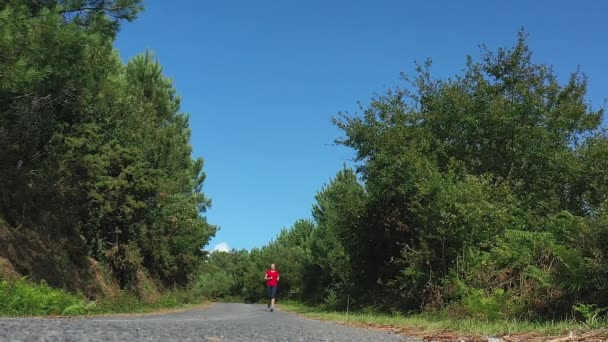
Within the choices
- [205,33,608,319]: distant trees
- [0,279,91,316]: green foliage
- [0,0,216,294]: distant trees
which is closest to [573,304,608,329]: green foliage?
[205,33,608,319]: distant trees

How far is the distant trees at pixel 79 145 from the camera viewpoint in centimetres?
1163

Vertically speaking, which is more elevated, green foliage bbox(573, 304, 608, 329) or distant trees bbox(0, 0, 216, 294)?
distant trees bbox(0, 0, 216, 294)

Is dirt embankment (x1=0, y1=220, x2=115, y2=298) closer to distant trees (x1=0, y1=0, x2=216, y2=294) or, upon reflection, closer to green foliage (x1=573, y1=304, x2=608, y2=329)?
distant trees (x1=0, y1=0, x2=216, y2=294)

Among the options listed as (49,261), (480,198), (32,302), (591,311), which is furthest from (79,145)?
(591,311)

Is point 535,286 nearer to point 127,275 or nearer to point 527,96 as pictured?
point 527,96

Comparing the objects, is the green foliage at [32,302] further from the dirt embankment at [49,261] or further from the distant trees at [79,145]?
the distant trees at [79,145]

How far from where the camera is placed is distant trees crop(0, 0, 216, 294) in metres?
11.6

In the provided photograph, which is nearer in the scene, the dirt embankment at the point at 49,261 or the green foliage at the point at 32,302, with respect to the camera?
the green foliage at the point at 32,302

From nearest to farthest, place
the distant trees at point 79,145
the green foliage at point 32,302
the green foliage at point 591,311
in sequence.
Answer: the green foliage at point 591,311 → the green foliage at point 32,302 → the distant trees at point 79,145

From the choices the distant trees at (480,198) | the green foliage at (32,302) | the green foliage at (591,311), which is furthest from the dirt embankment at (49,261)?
the green foliage at (591,311)

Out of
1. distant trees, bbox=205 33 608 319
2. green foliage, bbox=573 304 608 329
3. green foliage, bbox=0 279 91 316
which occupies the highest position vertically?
distant trees, bbox=205 33 608 319

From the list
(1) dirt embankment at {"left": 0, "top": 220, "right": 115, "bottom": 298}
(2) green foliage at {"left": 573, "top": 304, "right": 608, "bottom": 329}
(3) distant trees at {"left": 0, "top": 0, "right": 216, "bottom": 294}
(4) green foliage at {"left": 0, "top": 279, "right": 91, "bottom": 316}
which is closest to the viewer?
(2) green foliage at {"left": 573, "top": 304, "right": 608, "bottom": 329}

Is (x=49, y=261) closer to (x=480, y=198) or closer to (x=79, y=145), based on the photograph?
(x=79, y=145)

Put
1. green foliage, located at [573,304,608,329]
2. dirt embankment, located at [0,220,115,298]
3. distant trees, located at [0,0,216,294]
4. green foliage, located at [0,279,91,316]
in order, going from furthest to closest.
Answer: dirt embankment, located at [0,220,115,298] → distant trees, located at [0,0,216,294] → green foliage, located at [0,279,91,316] → green foliage, located at [573,304,608,329]
